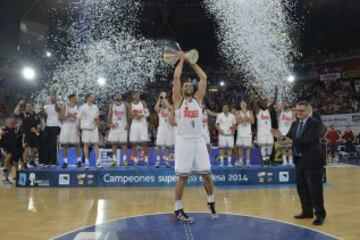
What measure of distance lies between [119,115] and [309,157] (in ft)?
20.0

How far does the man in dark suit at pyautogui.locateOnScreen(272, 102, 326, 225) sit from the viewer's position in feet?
21.7

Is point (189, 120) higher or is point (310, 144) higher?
point (189, 120)

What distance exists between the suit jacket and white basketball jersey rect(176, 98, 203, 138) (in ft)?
5.80

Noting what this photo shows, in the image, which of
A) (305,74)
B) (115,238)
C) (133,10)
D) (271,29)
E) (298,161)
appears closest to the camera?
(115,238)

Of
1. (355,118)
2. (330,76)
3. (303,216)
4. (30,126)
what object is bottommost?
(303,216)

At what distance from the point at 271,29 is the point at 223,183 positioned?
8399 mm

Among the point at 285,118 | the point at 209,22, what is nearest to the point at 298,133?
the point at 285,118

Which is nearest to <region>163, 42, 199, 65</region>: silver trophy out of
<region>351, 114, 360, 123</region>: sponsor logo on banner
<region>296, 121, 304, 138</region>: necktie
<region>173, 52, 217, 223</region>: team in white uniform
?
<region>173, 52, 217, 223</region>: team in white uniform

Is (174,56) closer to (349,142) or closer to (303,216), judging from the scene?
(303,216)

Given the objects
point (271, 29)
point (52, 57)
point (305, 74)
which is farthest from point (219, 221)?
point (305, 74)

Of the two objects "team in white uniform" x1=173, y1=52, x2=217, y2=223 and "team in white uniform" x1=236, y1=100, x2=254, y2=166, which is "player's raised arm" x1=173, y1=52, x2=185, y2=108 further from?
"team in white uniform" x1=236, y1=100, x2=254, y2=166

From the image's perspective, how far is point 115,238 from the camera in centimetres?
566

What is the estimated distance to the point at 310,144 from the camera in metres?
6.73

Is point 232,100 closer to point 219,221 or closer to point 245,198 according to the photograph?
point 245,198
